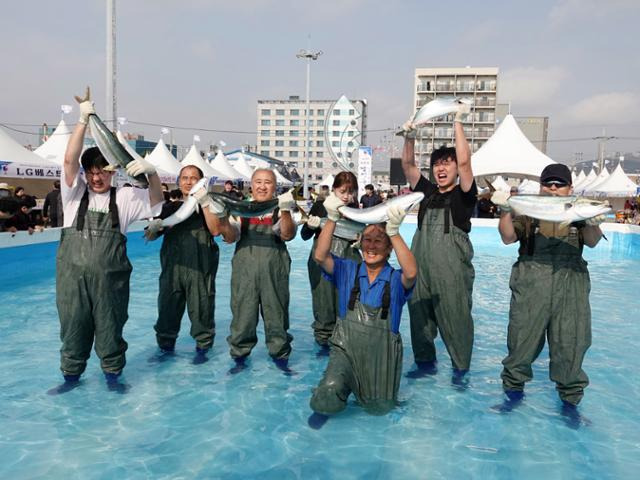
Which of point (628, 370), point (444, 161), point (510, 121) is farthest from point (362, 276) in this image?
point (510, 121)

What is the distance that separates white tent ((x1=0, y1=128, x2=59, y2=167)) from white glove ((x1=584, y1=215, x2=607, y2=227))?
14720 millimetres

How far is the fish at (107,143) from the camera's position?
368 cm

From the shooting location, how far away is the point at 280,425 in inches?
147

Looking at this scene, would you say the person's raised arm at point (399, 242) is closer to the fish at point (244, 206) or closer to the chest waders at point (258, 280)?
the fish at point (244, 206)

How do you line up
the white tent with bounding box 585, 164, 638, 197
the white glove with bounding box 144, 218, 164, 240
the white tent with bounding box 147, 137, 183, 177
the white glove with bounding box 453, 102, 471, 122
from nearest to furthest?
the white glove with bounding box 453, 102, 471, 122, the white glove with bounding box 144, 218, 164, 240, the white tent with bounding box 147, 137, 183, 177, the white tent with bounding box 585, 164, 638, 197

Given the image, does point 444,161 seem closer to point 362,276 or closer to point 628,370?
point 362,276

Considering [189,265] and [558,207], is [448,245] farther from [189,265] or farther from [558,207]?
[189,265]

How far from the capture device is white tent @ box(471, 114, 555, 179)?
59.3 feet

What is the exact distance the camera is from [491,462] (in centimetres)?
330

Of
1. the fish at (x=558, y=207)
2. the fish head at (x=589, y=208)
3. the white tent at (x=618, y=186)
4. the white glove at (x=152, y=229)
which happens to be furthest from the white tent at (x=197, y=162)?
the white tent at (x=618, y=186)

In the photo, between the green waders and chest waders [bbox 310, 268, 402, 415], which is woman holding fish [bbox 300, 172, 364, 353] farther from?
chest waders [bbox 310, 268, 402, 415]

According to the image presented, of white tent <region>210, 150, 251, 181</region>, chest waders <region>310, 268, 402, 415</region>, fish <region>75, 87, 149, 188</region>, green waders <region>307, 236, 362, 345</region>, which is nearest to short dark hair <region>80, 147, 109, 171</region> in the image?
fish <region>75, 87, 149, 188</region>

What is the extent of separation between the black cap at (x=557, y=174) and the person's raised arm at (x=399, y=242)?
49.4 inches

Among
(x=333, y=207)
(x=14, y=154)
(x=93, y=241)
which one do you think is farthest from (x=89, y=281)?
(x=14, y=154)
